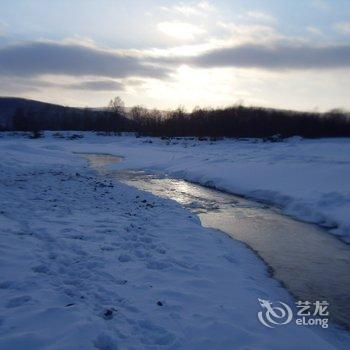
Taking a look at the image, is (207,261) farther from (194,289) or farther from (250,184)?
(250,184)

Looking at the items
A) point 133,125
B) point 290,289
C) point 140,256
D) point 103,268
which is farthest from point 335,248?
point 133,125

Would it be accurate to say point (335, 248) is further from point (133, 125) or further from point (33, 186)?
point (133, 125)

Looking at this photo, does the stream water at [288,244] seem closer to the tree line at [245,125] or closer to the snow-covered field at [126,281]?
the snow-covered field at [126,281]

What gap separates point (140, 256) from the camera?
8.50 meters

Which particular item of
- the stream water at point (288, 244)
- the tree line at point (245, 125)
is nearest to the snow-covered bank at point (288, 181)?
the stream water at point (288, 244)

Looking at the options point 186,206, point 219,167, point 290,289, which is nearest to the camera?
point 290,289

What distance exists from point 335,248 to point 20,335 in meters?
8.36

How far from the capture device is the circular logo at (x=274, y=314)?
621 centimetres

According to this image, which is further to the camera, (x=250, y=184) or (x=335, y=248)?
(x=250, y=184)

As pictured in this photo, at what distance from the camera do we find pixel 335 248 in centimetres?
1100

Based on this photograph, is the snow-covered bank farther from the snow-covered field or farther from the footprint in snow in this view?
the footprint in snow

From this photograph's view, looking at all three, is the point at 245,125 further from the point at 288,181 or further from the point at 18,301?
the point at 18,301

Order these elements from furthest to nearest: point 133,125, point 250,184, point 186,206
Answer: point 133,125 < point 250,184 < point 186,206

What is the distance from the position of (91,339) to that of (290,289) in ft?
13.9
